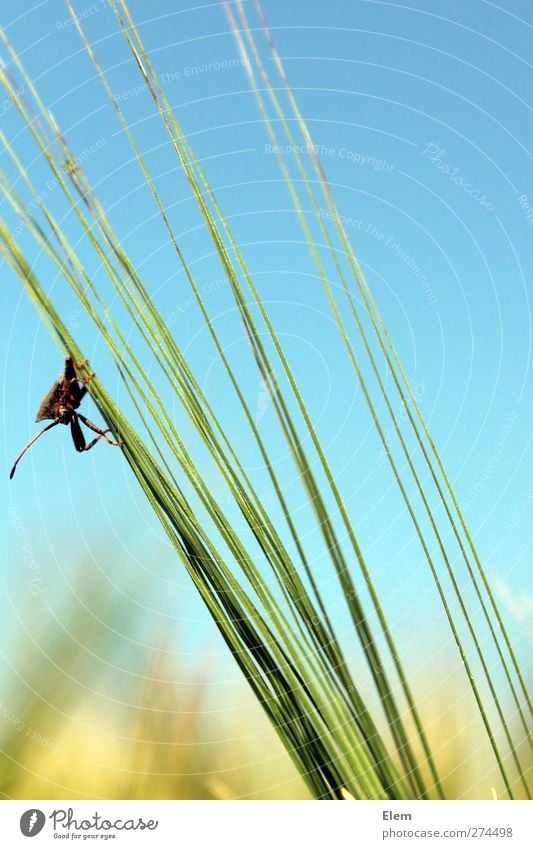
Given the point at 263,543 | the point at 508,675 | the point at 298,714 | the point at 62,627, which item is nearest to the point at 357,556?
the point at 263,543
